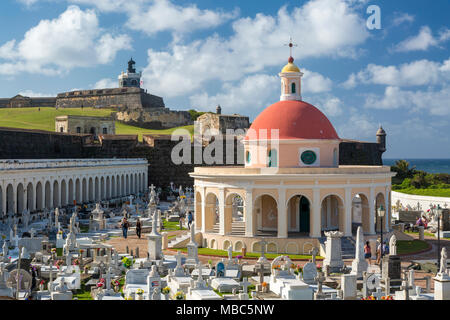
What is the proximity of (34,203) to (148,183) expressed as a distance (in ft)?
91.5

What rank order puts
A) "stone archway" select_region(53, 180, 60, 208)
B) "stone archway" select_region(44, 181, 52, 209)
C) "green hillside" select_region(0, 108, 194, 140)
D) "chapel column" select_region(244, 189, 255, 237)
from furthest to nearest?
"green hillside" select_region(0, 108, 194, 140)
"stone archway" select_region(53, 180, 60, 208)
"stone archway" select_region(44, 181, 52, 209)
"chapel column" select_region(244, 189, 255, 237)

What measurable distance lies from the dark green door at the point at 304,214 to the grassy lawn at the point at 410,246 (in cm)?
442

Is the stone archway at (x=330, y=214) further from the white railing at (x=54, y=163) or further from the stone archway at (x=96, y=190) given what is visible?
the stone archway at (x=96, y=190)

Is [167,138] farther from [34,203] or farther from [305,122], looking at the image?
[305,122]

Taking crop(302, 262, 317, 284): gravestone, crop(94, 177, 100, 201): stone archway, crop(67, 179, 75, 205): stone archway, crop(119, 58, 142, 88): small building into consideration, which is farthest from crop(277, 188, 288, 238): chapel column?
crop(119, 58, 142, 88): small building

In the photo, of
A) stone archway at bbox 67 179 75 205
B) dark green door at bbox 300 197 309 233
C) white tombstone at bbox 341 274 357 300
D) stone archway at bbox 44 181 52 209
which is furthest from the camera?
stone archway at bbox 67 179 75 205

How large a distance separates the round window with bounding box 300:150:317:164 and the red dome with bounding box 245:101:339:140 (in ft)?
2.54

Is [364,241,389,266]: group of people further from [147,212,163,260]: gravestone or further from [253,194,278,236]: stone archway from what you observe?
[147,212,163,260]: gravestone

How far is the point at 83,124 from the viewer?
76438 millimetres

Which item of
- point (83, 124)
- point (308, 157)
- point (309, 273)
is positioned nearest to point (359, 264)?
point (309, 273)

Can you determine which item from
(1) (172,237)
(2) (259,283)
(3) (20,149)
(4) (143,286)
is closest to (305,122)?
(1) (172,237)

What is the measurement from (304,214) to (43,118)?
68685 mm

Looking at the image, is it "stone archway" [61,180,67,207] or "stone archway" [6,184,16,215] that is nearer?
"stone archway" [6,184,16,215]

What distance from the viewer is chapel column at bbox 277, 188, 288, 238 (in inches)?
1019
